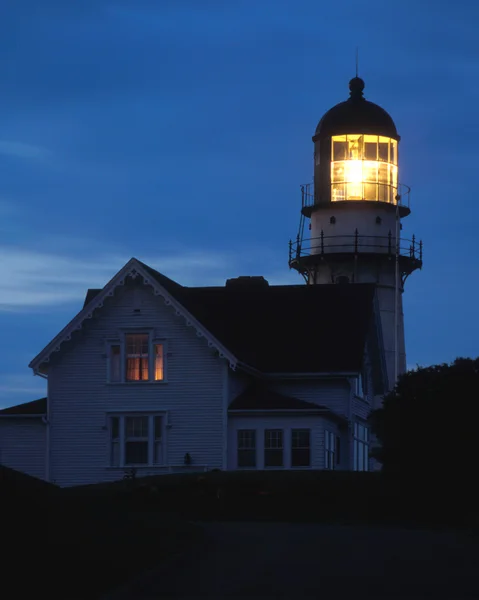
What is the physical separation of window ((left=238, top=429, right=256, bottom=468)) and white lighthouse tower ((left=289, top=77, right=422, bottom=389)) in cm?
1949

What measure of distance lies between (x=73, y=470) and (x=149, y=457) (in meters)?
3.05

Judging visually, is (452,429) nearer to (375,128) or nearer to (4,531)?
(4,531)

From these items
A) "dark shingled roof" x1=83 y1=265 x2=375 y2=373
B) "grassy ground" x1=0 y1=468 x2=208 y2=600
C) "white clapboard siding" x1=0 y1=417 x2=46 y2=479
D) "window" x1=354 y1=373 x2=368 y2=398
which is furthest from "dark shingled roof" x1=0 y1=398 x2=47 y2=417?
"grassy ground" x1=0 y1=468 x2=208 y2=600

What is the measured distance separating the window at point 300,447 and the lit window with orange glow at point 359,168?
21.6 metres

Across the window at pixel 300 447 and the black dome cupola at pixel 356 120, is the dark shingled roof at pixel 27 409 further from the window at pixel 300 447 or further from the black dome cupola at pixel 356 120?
the black dome cupola at pixel 356 120

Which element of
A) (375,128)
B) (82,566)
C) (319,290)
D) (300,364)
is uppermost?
(375,128)

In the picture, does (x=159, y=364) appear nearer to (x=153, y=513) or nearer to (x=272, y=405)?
(x=272, y=405)

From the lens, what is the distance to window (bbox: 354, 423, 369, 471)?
172ft

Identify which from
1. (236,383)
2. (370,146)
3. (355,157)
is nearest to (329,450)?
(236,383)

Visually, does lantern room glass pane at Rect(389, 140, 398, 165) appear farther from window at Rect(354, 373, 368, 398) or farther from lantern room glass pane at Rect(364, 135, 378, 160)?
window at Rect(354, 373, 368, 398)

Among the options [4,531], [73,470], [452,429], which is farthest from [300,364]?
[4,531]

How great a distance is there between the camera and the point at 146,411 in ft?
159

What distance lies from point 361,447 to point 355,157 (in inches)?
702

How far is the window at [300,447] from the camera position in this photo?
47125 mm
